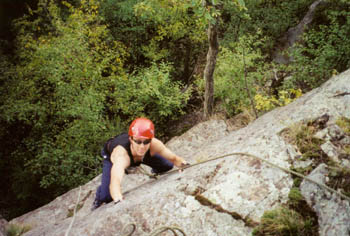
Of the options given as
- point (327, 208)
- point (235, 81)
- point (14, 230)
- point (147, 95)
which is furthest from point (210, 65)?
point (14, 230)

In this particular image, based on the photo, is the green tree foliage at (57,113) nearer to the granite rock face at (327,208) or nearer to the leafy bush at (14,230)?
the leafy bush at (14,230)

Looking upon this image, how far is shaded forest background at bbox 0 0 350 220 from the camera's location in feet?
24.7

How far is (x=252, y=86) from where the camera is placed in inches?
347

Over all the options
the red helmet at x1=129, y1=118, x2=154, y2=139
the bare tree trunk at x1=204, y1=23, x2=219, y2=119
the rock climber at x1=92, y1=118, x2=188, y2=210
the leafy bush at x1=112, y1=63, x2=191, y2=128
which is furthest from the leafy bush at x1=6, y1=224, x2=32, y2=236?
the bare tree trunk at x1=204, y1=23, x2=219, y2=119

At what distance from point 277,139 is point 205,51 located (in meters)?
10.9

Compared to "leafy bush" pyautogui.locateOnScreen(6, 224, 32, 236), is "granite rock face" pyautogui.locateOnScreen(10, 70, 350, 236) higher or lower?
higher

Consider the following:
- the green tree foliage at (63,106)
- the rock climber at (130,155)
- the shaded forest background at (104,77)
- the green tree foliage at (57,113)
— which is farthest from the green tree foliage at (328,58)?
the green tree foliage at (57,113)

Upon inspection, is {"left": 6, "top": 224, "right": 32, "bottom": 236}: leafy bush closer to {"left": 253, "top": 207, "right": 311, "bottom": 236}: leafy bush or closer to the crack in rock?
the crack in rock

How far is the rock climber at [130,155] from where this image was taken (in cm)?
315

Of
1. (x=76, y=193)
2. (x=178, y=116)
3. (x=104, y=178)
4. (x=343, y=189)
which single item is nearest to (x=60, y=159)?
(x=76, y=193)

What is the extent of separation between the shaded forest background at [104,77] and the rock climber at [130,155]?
3.78 metres

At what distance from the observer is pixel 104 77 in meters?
9.37

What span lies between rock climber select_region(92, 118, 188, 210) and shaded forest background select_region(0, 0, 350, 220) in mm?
3782

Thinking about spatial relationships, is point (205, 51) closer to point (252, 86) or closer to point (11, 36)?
point (252, 86)
